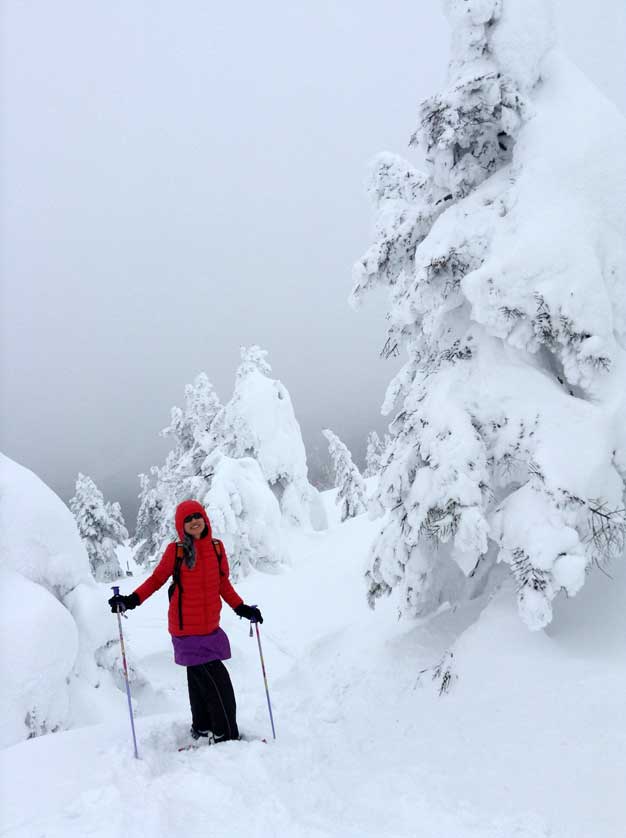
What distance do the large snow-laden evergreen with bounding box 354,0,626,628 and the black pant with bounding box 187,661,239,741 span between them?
8.74ft

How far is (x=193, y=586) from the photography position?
Result: 541cm

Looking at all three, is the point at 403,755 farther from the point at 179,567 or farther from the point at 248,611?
the point at 179,567

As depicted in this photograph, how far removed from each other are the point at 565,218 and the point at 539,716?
562 centimetres

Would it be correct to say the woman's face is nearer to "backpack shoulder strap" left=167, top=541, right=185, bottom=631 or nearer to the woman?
the woman

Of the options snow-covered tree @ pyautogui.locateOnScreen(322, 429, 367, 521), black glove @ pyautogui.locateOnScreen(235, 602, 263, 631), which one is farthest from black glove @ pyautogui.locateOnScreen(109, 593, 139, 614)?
snow-covered tree @ pyautogui.locateOnScreen(322, 429, 367, 521)

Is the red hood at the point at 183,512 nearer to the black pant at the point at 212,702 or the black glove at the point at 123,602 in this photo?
the black glove at the point at 123,602

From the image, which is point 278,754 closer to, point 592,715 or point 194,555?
point 194,555

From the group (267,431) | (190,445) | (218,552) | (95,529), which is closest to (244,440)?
(267,431)

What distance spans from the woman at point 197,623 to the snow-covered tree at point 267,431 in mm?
22479

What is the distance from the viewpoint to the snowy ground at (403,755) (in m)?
3.83

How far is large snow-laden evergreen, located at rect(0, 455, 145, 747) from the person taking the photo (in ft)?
20.6

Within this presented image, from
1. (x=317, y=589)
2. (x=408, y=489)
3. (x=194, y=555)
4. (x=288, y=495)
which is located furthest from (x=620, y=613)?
(x=288, y=495)

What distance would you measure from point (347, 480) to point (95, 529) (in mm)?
19757

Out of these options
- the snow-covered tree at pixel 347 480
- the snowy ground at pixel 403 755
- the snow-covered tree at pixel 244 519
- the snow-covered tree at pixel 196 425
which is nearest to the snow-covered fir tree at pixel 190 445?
the snow-covered tree at pixel 196 425
